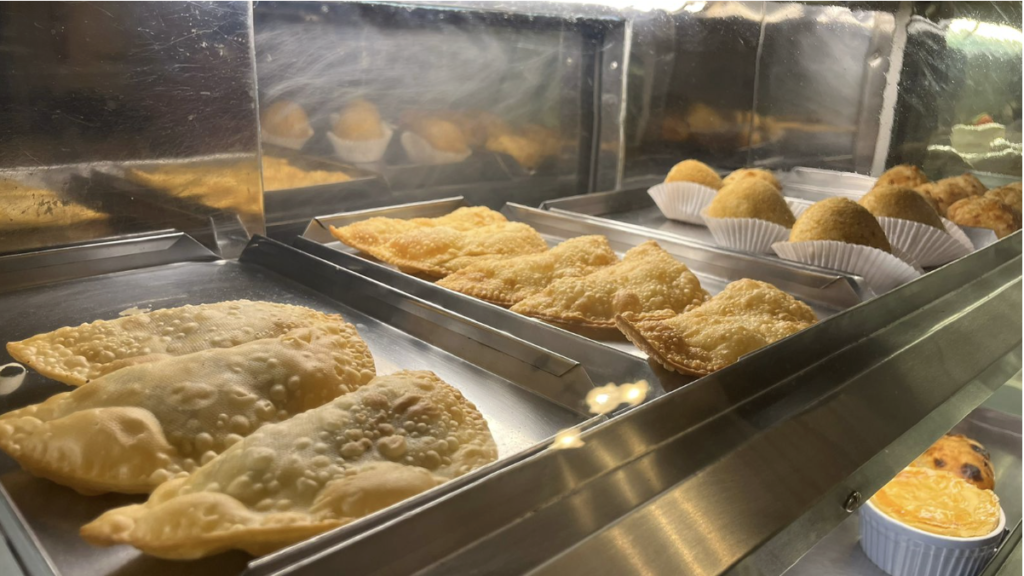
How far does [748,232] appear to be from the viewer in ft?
6.77

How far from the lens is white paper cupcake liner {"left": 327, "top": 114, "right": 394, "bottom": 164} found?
1923 millimetres

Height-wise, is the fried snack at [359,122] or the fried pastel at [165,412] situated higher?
the fried snack at [359,122]

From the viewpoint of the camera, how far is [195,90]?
160 centimetres

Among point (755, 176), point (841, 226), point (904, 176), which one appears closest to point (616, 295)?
point (841, 226)

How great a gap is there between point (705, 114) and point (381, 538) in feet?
7.80

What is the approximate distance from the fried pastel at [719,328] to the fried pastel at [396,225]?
0.65 m

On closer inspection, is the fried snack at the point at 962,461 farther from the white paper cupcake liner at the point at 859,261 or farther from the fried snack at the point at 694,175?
the fried snack at the point at 694,175

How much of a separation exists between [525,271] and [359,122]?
25.6 inches

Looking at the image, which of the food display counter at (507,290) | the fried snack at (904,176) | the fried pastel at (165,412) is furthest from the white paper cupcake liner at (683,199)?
the fried pastel at (165,412)

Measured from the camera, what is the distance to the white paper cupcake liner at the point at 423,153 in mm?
2078

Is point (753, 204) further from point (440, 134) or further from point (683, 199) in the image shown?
point (440, 134)

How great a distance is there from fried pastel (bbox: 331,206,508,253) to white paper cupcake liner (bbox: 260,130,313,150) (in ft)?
0.74

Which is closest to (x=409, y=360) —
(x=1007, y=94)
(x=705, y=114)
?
(x=705, y=114)

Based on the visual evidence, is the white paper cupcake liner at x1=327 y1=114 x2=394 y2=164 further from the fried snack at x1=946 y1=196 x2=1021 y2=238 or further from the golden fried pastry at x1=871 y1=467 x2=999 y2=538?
the fried snack at x1=946 y1=196 x2=1021 y2=238
